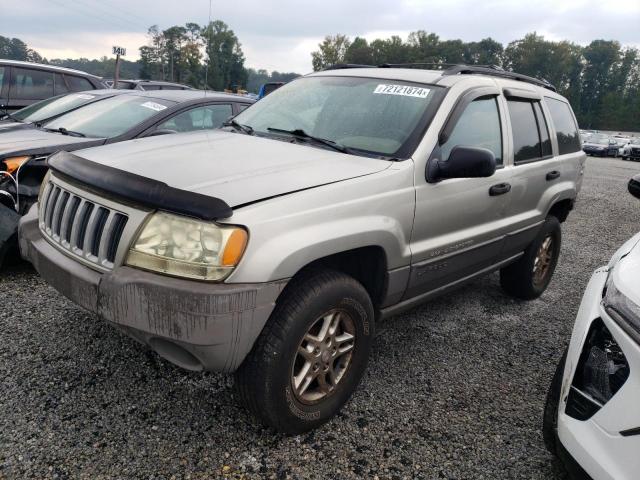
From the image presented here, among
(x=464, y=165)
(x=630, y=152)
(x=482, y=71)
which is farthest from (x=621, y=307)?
(x=630, y=152)

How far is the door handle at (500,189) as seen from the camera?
3.18 m

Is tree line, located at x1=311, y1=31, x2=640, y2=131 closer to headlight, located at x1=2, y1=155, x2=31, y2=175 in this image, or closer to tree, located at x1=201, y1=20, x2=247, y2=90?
tree, located at x1=201, y1=20, x2=247, y2=90

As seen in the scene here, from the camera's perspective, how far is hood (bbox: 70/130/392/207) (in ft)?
6.78

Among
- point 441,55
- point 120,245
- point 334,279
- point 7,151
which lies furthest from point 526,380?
point 441,55

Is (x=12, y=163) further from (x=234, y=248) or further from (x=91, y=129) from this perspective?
(x=234, y=248)

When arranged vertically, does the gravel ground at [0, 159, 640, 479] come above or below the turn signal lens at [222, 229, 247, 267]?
below

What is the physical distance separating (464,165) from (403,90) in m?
0.73

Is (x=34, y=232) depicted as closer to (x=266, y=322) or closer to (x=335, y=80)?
(x=266, y=322)

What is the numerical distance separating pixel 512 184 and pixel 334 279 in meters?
1.80

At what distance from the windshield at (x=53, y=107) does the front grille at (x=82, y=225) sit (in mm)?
3321

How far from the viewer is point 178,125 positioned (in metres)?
4.89

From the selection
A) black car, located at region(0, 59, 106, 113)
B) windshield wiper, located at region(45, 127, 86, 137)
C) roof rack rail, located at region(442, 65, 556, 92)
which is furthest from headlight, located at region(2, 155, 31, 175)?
black car, located at region(0, 59, 106, 113)

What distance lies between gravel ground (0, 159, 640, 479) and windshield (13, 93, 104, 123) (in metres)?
2.38

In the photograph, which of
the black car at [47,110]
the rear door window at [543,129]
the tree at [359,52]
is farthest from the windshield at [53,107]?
the tree at [359,52]
